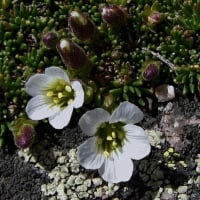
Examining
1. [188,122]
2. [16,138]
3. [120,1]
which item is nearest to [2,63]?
[16,138]

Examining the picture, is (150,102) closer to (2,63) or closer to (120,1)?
(120,1)

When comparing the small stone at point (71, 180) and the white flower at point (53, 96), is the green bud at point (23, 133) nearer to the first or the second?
the white flower at point (53, 96)

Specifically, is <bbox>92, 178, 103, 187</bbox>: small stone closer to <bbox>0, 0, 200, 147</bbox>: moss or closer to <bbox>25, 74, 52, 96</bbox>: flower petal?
<bbox>0, 0, 200, 147</bbox>: moss

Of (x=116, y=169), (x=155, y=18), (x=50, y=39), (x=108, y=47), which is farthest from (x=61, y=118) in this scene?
(x=155, y=18)

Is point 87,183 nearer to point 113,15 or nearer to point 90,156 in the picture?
point 90,156

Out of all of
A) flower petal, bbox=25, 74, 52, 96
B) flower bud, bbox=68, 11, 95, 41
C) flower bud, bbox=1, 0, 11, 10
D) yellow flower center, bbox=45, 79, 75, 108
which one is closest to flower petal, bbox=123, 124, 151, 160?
yellow flower center, bbox=45, 79, 75, 108
